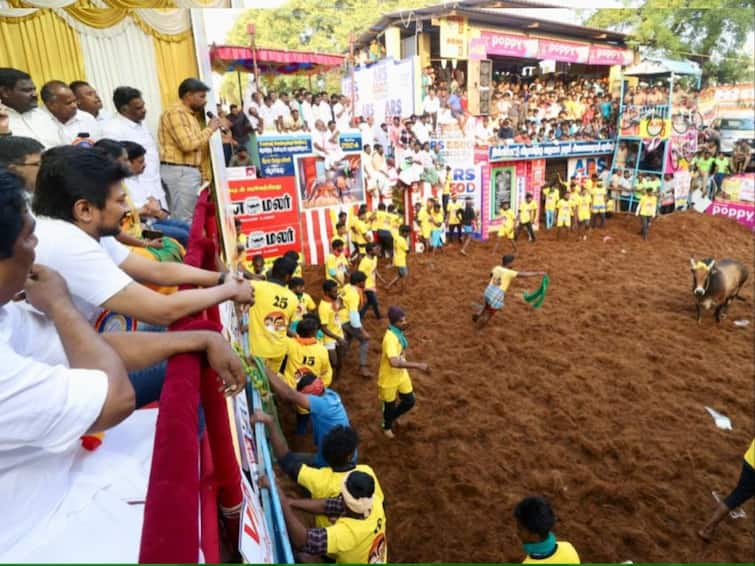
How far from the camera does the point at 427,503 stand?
4.51m

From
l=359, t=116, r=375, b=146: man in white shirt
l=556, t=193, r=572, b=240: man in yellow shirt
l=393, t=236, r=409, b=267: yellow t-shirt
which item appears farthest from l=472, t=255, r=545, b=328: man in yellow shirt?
l=556, t=193, r=572, b=240: man in yellow shirt

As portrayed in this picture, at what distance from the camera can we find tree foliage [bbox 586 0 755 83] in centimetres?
430

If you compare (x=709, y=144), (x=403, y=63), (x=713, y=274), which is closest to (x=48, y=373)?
(x=713, y=274)

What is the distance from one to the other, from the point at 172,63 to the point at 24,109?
2200 millimetres

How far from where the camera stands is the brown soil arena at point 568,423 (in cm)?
421

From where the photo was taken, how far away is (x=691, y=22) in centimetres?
604

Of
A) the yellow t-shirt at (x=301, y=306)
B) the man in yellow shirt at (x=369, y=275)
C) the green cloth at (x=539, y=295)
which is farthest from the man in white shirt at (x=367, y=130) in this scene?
the yellow t-shirt at (x=301, y=306)

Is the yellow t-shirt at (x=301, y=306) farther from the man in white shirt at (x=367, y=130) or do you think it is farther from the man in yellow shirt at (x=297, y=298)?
the man in white shirt at (x=367, y=130)

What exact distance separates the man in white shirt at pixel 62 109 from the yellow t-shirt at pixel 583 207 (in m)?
14.8

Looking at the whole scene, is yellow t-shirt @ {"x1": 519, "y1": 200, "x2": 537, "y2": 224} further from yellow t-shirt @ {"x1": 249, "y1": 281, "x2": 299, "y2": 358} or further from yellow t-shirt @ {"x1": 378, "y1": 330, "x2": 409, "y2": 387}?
yellow t-shirt @ {"x1": 249, "y1": 281, "x2": 299, "y2": 358}

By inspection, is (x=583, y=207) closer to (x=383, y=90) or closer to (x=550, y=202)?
(x=550, y=202)

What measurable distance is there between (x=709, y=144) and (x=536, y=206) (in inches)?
255

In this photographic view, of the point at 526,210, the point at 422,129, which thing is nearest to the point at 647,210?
the point at 526,210

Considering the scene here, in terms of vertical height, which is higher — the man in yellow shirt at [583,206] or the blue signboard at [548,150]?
the blue signboard at [548,150]
